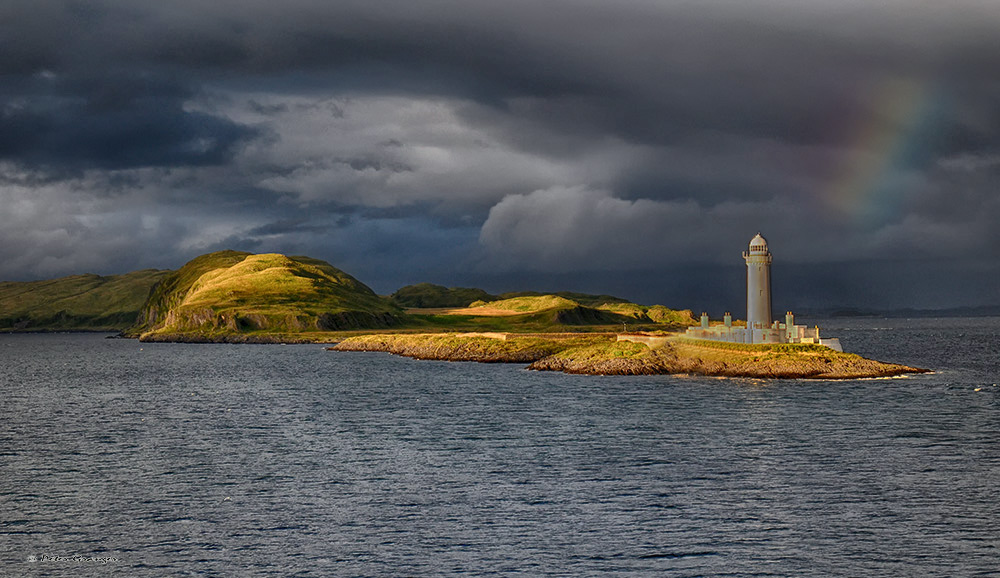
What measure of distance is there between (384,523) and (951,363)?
116m

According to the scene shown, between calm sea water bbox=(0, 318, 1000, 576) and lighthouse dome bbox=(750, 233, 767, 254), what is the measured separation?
23.6 metres

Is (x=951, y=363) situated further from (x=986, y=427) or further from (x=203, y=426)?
(x=203, y=426)

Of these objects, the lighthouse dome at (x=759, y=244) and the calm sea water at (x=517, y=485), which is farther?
the lighthouse dome at (x=759, y=244)

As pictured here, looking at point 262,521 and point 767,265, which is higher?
point 767,265

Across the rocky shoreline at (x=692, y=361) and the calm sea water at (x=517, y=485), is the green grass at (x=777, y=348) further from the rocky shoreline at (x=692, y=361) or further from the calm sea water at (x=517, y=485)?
the calm sea water at (x=517, y=485)

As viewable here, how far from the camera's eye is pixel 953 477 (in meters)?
43.0

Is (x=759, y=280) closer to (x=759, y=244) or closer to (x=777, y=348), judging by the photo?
(x=759, y=244)

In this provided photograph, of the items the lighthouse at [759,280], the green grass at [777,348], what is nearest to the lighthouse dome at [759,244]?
the lighthouse at [759,280]

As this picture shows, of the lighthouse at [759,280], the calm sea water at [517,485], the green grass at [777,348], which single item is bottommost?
the calm sea water at [517,485]

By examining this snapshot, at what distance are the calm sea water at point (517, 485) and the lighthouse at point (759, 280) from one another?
19748mm

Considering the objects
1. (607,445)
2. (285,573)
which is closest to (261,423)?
(607,445)

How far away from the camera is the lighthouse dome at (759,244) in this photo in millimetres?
103750

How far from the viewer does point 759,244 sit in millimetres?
103812

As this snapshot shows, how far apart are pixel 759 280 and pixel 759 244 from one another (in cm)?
439
